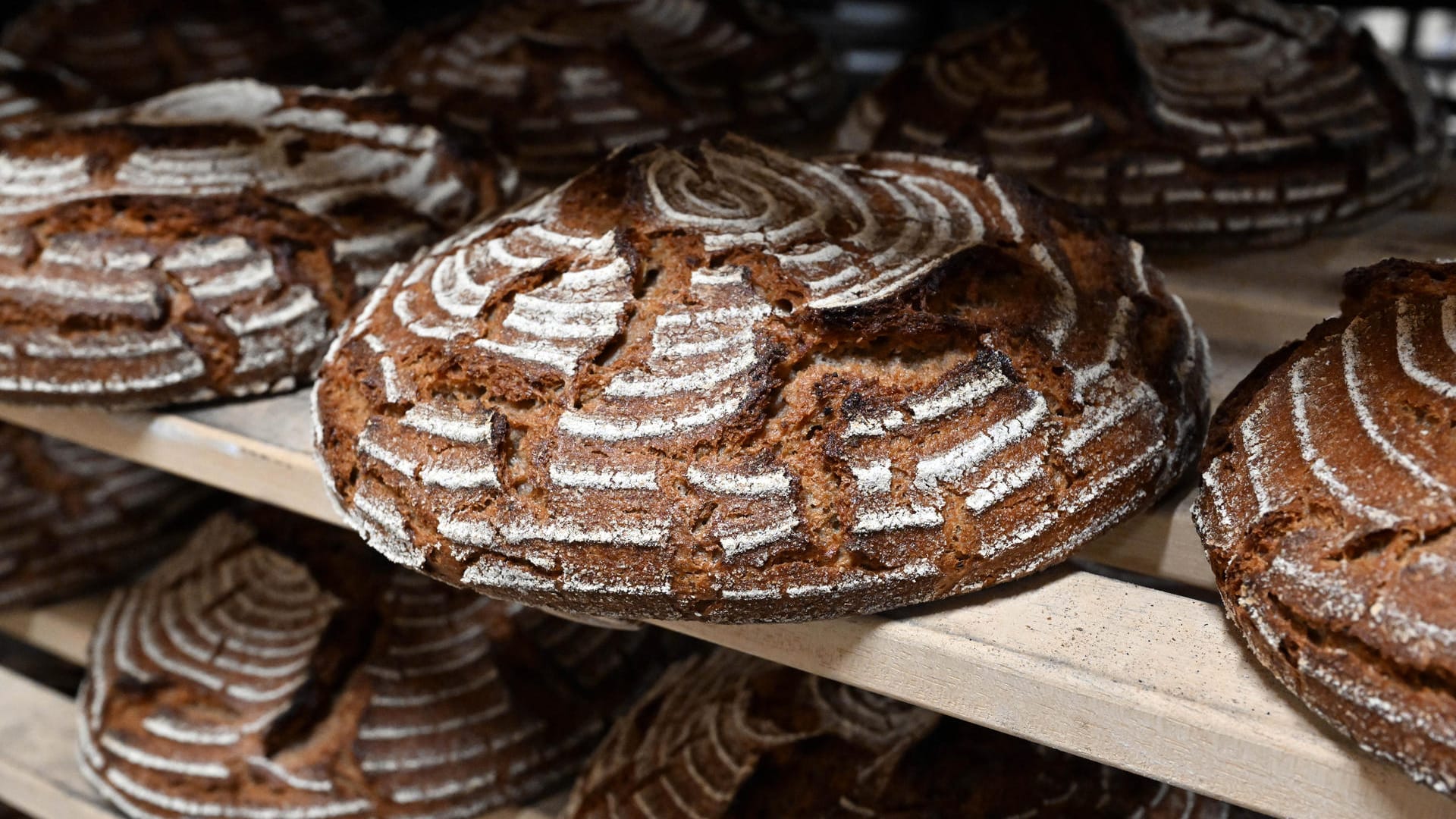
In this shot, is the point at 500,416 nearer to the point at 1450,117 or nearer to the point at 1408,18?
the point at 1450,117

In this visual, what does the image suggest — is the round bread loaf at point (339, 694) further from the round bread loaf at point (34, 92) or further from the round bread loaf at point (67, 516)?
the round bread loaf at point (34, 92)

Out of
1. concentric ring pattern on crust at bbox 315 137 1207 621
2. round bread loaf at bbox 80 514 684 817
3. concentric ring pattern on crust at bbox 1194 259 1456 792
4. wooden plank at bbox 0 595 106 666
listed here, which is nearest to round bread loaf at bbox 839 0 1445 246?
concentric ring pattern on crust at bbox 315 137 1207 621

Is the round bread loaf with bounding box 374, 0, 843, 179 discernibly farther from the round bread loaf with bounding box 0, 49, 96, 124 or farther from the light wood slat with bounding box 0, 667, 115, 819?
the light wood slat with bounding box 0, 667, 115, 819

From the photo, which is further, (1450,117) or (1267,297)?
(1450,117)

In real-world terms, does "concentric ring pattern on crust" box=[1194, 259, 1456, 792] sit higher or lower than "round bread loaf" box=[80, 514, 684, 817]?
higher

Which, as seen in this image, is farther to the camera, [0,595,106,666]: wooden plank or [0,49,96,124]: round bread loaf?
[0,595,106,666]: wooden plank

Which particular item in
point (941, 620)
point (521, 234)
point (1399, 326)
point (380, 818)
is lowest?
point (380, 818)

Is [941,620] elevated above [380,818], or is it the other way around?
[941,620]

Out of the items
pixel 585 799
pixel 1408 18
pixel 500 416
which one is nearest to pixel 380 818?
pixel 585 799
